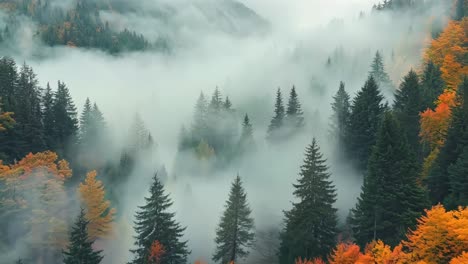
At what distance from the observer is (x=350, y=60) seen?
140875mm

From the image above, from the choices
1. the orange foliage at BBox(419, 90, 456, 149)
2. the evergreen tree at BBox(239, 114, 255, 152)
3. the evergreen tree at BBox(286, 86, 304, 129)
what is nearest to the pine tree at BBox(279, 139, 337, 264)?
the orange foliage at BBox(419, 90, 456, 149)

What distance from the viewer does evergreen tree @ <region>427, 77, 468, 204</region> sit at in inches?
1610

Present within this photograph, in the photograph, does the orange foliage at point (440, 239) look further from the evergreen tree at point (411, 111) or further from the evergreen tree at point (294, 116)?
the evergreen tree at point (294, 116)

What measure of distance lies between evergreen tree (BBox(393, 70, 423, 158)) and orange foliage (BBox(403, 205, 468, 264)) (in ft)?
90.2

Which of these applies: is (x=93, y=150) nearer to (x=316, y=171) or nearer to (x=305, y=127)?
(x=305, y=127)

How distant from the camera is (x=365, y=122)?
6050cm

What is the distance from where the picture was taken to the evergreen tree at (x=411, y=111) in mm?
53781

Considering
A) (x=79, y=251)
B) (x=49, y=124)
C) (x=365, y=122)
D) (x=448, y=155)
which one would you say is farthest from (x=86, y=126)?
(x=448, y=155)

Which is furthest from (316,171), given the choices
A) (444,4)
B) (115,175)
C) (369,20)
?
(369,20)

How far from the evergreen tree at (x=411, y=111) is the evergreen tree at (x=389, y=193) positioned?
1260 cm

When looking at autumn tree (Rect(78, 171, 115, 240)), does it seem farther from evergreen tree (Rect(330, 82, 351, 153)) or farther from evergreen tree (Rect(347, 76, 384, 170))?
evergreen tree (Rect(330, 82, 351, 153))

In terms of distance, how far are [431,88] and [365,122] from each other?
573 inches

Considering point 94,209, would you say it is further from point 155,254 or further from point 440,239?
point 440,239

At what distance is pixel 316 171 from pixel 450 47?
187ft
